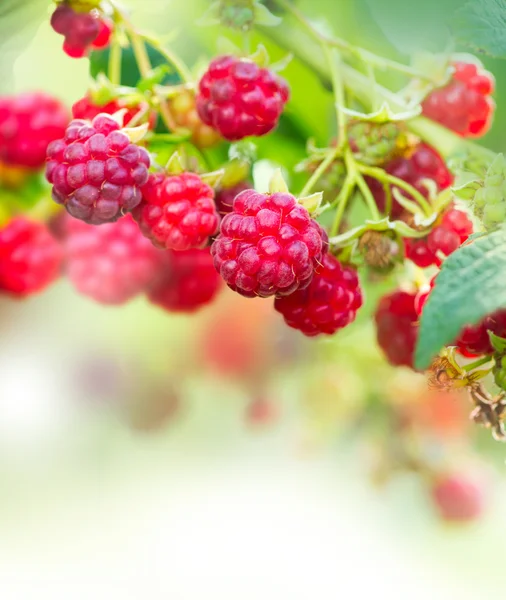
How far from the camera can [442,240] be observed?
72cm

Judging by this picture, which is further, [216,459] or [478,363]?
[216,459]

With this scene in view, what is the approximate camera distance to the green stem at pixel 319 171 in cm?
71

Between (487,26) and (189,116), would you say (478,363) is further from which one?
(189,116)

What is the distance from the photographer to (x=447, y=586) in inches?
136

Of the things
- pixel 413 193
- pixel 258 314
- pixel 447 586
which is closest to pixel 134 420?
pixel 258 314

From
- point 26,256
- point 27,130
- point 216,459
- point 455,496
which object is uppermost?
point 27,130

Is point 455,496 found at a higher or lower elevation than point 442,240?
lower

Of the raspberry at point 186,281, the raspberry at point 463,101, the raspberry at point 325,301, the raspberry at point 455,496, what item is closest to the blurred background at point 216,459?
the raspberry at point 455,496

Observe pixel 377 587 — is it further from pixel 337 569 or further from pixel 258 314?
pixel 258 314

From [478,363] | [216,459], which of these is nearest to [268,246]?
[478,363]

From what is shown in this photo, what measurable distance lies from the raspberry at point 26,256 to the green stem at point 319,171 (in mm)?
573

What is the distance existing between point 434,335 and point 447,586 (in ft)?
10.8

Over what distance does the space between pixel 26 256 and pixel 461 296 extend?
840 millimetres

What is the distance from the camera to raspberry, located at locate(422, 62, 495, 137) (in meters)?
0.83
